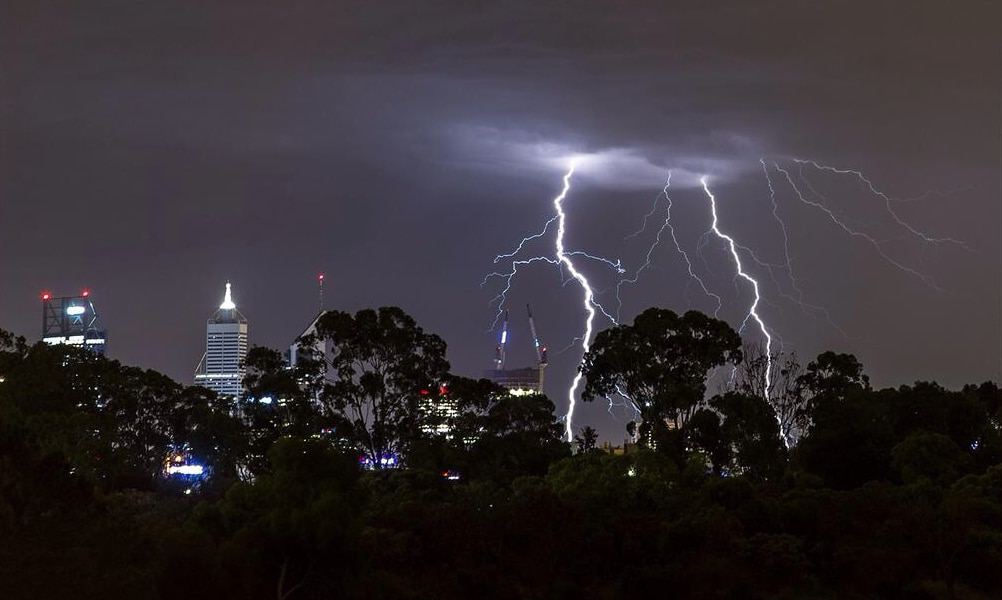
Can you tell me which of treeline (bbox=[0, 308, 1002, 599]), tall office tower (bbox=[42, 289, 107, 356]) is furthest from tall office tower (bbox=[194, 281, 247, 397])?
treeline (bbox=[0, 308, 1002, 599])

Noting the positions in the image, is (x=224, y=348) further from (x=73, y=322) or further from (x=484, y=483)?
(x=484, y=483)

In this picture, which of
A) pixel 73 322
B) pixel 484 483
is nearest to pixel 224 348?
pixel 73 322

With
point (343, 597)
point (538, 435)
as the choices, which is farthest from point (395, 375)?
point (343, 597)

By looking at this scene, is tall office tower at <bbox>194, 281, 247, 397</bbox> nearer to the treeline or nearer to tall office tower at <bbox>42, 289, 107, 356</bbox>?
tall office tower at <bbox>42, 289, 107, 356</bbox>

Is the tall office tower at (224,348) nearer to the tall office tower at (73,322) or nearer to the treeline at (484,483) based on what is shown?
the tall office tower at (73,322)

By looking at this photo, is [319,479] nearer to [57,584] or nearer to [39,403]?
[57,584]
